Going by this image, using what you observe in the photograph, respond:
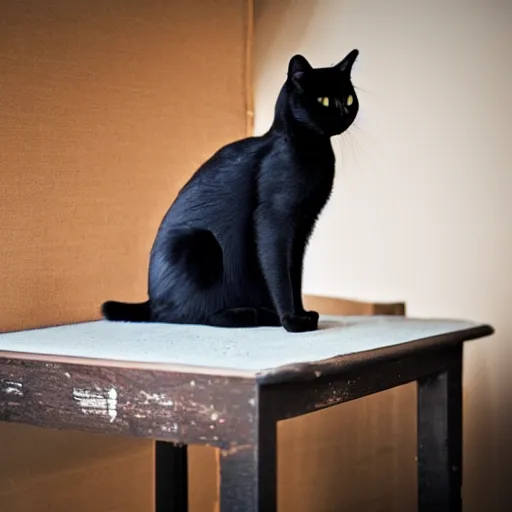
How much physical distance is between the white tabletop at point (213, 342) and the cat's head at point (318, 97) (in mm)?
244

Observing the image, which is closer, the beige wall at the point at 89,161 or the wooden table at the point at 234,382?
the wooden table at the point at 234,382

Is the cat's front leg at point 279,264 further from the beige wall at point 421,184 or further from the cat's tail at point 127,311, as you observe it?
the beige wall at point 421,184

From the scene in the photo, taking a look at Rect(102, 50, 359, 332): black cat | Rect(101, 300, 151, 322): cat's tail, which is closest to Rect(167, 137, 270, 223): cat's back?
Rect(102, 50, 359, 332): black cat

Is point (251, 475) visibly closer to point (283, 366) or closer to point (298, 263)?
point (283, 366)

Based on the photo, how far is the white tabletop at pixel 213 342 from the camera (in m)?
0.80

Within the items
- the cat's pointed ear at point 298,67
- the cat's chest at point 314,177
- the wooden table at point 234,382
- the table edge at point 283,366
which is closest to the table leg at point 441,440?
the wooden table at point 234,382

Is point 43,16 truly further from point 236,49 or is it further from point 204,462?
point 204,462

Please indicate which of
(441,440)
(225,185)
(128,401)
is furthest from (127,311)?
(441,440)

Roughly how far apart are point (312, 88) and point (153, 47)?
1.40 ft

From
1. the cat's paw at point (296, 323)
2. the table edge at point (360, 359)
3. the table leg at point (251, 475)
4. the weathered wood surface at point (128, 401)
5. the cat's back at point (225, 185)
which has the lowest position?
the table leg at point (251, 475)

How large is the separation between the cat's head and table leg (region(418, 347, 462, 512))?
1.14ft

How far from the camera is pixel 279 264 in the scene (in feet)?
3.38

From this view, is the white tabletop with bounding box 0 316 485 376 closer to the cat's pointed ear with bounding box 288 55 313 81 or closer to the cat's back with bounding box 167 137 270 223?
the cat's back with bounding box 167 137 270 223

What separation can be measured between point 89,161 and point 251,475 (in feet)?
2.12
